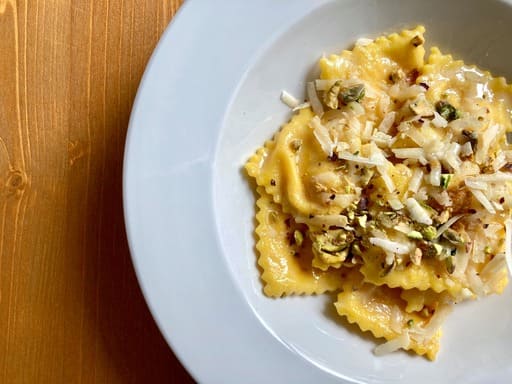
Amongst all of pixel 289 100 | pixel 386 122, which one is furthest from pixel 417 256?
pixel 289 100

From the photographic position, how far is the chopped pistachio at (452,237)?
218 cm

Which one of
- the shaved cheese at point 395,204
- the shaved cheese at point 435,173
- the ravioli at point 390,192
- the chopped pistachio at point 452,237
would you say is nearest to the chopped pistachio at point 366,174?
the ravioli at point 390,192

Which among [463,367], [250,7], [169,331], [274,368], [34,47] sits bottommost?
[463,367]

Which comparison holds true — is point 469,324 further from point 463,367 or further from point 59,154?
point 59,154

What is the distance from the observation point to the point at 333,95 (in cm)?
223

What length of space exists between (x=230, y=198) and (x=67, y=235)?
24.3 inches

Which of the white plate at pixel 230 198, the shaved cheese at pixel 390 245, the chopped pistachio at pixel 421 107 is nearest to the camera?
the white plate at pixel 230 198

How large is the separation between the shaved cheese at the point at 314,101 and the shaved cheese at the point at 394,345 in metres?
0.85

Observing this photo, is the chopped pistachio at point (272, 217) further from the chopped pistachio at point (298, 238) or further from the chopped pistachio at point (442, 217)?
the chopped pistachio at point (442, 217)

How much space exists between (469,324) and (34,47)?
191 centimetres

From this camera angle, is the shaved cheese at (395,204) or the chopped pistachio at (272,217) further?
the chopped pistachio at (272,217)

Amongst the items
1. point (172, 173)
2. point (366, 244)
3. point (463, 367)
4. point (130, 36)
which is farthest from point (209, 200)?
point (463, 367)

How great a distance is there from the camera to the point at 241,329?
6.72ft

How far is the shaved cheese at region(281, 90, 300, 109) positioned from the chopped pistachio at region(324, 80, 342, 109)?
0.46 feet
